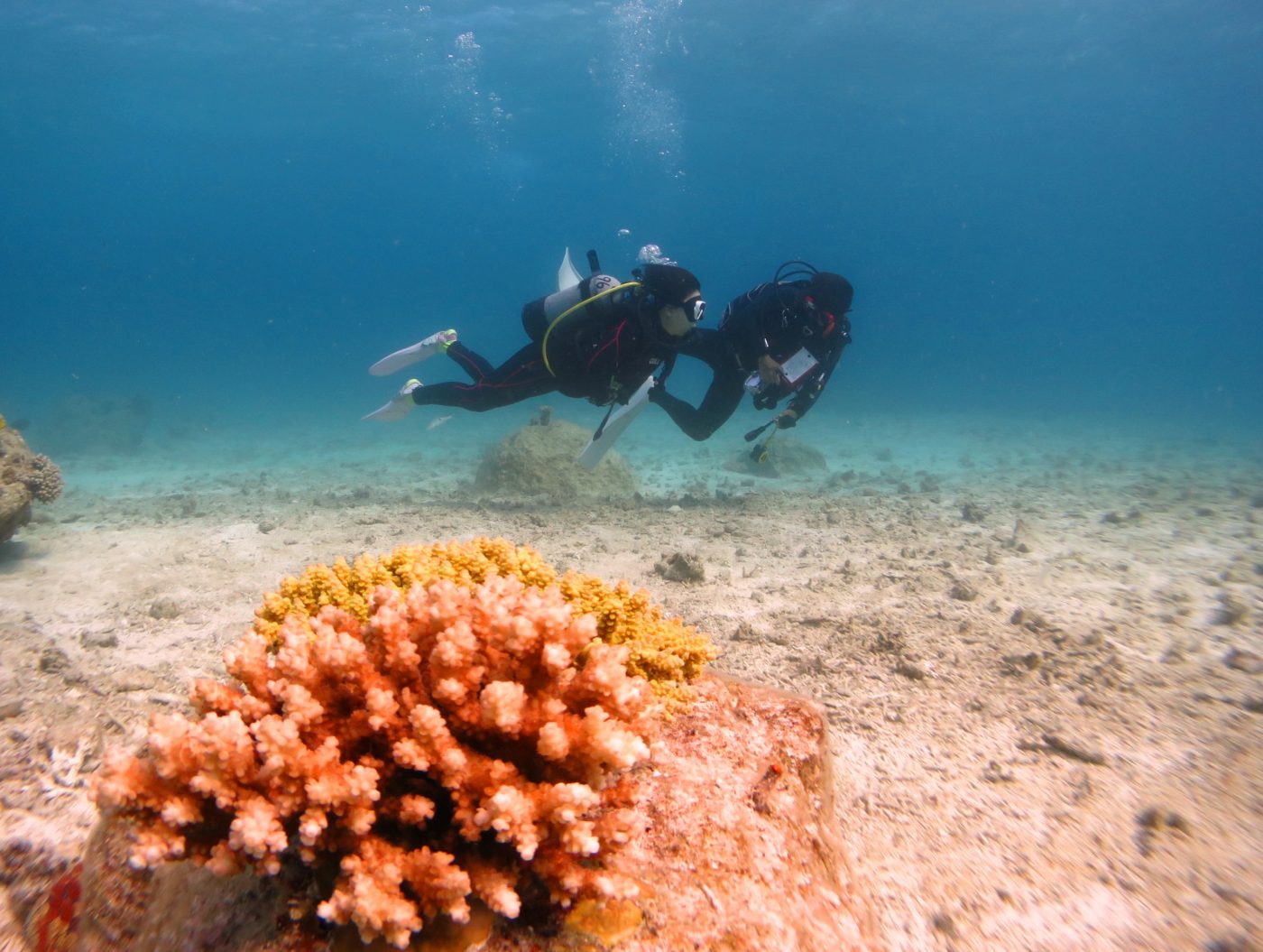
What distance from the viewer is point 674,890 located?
1741 mm

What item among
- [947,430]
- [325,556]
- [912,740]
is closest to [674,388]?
[947,430]

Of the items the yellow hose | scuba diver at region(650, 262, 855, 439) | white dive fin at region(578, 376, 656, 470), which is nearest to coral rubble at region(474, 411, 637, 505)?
→ white dive fin at region(578, 376, 656, 470)

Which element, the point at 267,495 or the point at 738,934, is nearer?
the point at 738,934

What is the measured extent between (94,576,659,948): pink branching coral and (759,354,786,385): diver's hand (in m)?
7.60

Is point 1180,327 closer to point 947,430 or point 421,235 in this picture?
point 947,430

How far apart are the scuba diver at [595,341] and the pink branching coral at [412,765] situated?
6.57m

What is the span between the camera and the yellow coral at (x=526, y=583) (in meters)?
2.55

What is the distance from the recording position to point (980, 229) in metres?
110

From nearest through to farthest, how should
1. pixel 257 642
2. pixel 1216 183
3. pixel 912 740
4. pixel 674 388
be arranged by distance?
pixel 257 642, pixel 912 740, pixel 674 388, pixel 1216 183

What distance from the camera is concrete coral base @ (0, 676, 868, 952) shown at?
5.17ft

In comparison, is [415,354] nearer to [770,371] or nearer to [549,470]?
[549,470]

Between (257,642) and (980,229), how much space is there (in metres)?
136

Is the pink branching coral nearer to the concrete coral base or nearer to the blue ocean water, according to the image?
the concrete coral base

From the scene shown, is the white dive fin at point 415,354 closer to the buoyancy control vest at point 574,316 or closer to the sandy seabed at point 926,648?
the buoyancy control vest at point 574,316
